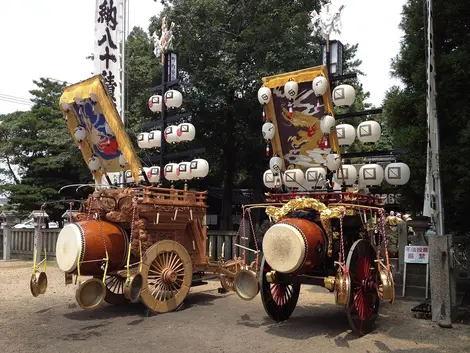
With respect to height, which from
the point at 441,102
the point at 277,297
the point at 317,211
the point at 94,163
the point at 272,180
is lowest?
the point at 277,297

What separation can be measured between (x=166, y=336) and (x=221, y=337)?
865mm

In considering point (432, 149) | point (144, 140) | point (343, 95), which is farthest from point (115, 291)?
point (432, 149)

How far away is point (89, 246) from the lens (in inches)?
299

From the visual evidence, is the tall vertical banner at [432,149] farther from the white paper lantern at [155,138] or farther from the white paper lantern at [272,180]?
the white paper lantern at [155,138]

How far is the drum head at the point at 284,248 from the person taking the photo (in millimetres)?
6227

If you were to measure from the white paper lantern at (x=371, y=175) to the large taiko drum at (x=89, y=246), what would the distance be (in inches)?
181

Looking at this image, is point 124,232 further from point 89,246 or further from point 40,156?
point 40,156

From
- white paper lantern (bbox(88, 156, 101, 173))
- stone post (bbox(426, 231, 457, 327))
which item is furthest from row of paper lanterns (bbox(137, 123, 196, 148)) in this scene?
stone post (bbox(426, 231, 457, 327))

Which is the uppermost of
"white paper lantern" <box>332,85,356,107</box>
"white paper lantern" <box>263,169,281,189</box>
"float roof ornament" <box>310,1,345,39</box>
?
"float roof ornament" <box>310,1,345,39</box>

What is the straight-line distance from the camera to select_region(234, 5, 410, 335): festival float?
21.1 ft

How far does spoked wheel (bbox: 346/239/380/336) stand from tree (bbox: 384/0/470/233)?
2.16m

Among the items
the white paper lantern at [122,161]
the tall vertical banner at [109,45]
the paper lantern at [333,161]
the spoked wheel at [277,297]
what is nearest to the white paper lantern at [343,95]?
the paper lantern at [333,161]

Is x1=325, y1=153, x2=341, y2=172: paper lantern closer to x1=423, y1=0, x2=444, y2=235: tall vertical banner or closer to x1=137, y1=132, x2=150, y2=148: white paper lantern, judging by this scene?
x1=423, y1=0, x2=444, y2=235: tall vertical banner

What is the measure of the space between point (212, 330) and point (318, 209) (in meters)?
2.64
